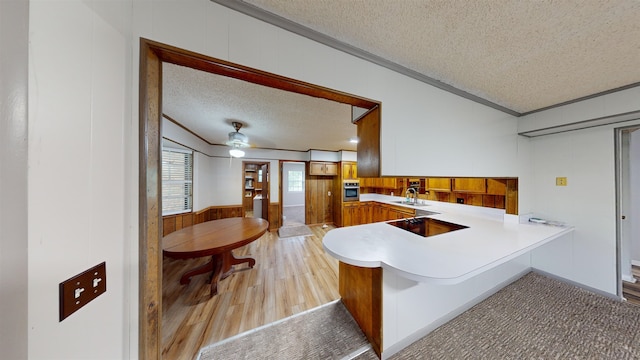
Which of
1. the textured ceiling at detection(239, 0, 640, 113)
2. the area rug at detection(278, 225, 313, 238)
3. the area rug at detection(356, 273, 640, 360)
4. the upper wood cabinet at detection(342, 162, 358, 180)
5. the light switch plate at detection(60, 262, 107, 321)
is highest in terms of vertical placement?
the textured ceiling at detection(239, 0, 640, 113)

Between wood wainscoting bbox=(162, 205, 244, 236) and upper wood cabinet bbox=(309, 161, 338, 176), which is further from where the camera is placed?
upper wood cabinet bbox=(309, 161, 338, 176)

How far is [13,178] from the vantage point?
1.38ft

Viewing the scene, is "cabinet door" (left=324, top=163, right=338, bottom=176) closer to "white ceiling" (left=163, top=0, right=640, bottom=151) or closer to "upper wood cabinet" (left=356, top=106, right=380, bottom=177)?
"white ceiling" (left=163, top=0, right=640, bottom=151)

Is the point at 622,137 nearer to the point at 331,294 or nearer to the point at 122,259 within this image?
the point at 331,294

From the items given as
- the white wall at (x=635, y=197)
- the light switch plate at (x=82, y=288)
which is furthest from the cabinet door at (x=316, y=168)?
the white wall at (x=635, y=197)

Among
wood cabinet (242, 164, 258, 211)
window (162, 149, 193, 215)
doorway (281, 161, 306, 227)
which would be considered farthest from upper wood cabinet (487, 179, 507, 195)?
wood cabinet (242, 164, 258, 211)

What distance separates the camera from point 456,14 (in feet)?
3.08

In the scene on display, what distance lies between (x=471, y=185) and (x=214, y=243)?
12.5ft

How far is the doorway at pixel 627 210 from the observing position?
195 cm

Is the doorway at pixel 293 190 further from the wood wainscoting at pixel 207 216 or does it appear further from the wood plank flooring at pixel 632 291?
the wood plank flooring at pixel 632 291

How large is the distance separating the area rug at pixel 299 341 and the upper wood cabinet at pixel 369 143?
1437mm

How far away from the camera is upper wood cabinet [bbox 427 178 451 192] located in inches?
128

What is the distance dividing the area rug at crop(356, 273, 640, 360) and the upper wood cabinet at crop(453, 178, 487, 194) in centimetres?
135

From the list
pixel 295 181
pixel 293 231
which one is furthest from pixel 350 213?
pixel 295 181
